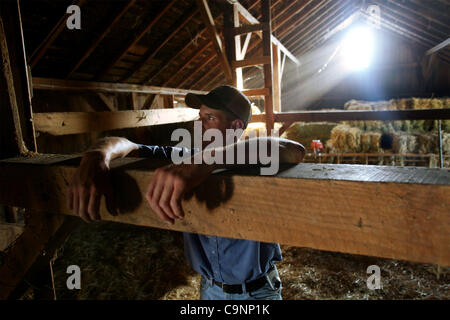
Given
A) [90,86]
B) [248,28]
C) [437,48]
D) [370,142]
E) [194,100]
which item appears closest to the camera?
[194,100]

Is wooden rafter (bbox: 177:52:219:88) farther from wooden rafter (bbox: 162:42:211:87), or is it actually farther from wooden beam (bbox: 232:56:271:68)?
wooden beam (bbox: 232:56:271:68)

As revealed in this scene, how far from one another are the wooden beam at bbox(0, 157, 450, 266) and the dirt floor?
3455 millimetres

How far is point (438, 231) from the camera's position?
1.59 ft

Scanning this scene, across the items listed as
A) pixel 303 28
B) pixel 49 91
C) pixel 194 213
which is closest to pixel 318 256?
pixel 194 213

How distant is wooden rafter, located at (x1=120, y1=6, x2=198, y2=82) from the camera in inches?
194

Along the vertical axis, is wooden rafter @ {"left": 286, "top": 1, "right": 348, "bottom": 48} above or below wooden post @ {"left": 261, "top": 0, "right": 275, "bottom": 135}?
above

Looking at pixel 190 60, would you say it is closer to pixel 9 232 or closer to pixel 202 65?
pixel 202 65

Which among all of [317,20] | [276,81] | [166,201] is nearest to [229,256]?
[166,201]

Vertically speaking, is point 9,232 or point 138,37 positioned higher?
point 138,37

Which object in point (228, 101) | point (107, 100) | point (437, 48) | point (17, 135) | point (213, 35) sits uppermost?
point (437, 48)

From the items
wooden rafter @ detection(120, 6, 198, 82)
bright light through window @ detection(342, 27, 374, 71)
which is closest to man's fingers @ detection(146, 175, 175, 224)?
wooden rafter @ detection(120, 6, 198, 82)

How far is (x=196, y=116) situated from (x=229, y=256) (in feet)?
12.3

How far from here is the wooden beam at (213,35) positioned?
413cm

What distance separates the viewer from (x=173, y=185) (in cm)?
62
